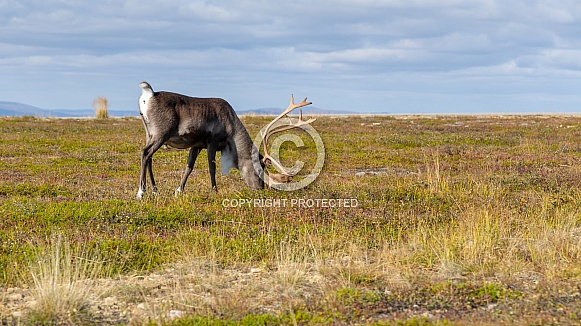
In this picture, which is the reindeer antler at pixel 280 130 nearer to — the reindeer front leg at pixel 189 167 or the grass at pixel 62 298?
the reindeer front leg at pixel 189 167

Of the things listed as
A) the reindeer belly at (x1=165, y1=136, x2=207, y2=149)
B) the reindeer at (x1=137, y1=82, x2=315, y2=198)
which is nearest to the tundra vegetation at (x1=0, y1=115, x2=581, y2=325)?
the reindeer at (x1=137, y1=82, x2=315, y2=198)

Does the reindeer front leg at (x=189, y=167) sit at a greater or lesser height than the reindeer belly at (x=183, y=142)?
lesser

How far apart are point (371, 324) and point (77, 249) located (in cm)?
415

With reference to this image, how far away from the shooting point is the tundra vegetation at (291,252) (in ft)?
21.2

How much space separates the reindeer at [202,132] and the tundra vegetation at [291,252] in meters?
0.65

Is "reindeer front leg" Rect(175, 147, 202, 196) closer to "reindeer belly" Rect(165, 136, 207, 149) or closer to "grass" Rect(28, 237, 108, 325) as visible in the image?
"reindeer belly" Rect(165, 136, 207, 149)

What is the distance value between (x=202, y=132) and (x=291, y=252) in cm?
541

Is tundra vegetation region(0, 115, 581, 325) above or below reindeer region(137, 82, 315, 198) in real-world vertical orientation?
below

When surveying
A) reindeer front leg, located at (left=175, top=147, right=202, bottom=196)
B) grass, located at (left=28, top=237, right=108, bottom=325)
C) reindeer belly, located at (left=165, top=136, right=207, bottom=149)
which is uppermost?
reindeer belly, located at (left=165, top=136, right=207, bottom=149)

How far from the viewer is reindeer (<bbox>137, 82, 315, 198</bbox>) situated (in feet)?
42.9

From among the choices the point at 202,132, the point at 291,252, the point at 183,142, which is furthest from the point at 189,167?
the point at 291,252

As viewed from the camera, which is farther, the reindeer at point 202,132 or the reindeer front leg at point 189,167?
the reindeer front leg at point 189,167

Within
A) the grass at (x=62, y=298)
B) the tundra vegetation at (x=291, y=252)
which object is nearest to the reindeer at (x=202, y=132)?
the tundra vegetation at (x=291, y=252)

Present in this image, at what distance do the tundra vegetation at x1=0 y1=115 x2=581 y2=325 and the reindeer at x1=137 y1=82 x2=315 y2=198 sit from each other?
0.65m
